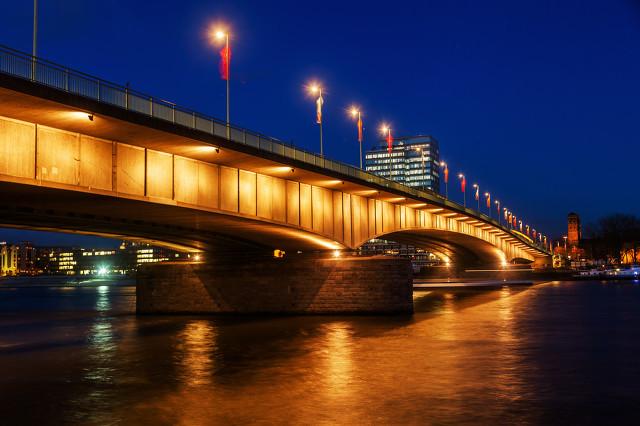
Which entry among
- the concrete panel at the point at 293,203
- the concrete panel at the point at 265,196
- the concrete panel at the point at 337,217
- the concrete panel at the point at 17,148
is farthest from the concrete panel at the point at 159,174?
the concrete panel at the point at 337,217

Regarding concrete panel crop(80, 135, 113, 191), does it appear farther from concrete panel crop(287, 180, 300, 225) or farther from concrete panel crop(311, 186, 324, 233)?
concrete panel crop(311, 186, 324, 233)

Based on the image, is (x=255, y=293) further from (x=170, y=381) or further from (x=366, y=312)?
(x=170, y=381)

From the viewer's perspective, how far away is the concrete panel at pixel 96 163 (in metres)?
23.9

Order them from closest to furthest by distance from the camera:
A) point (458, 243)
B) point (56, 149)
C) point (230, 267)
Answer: point (56, 149) → point (230, 267) → point (458, 243)

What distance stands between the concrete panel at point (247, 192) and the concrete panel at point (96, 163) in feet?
27.9

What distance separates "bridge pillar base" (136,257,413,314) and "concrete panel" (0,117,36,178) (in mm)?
20899

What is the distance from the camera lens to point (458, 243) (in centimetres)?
9281

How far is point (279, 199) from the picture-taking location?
120ft

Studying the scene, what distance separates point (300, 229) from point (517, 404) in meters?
24.4

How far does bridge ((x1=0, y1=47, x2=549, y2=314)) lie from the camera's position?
2175 cm

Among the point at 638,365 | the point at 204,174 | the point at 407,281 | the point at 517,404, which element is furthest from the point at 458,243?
the point at 517,404

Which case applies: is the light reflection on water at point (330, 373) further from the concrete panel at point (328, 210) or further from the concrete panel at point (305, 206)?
the concrete panel at point (328, 210)

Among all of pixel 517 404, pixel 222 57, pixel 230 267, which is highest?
pixel 222 57

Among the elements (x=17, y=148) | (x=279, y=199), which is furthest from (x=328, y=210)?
(x=17, y=148)
